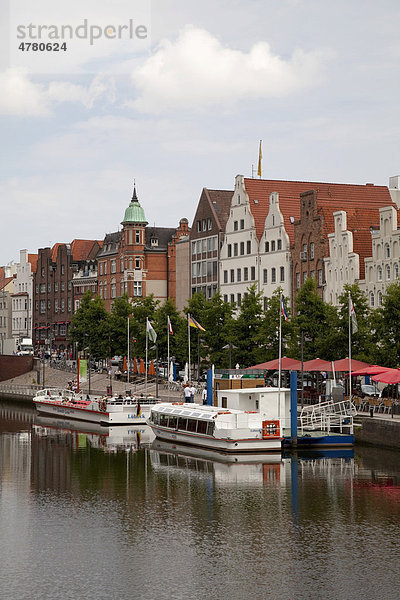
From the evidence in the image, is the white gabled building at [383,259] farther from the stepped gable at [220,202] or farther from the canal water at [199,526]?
the stepped gable at [220,202]

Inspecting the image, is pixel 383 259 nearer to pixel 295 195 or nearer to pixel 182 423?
pixel 295 195

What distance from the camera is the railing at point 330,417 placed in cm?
6225

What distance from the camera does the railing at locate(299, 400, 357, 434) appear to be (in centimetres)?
6225

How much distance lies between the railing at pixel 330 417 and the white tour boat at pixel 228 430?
4.63 m

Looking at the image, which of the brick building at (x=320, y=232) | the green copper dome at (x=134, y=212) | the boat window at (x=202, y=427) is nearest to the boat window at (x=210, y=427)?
the boat window at (x=202, y=427)

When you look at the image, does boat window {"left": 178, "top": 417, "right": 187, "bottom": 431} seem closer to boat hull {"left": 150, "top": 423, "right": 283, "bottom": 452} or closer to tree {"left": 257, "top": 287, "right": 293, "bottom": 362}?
boat hull {"left": 150, "top": 423, "right": 283, "bottom": 452}

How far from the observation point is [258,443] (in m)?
57.8

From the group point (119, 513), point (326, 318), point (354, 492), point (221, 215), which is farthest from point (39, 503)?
point (221, 215)

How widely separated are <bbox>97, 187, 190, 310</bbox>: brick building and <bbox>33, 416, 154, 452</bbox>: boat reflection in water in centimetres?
6452

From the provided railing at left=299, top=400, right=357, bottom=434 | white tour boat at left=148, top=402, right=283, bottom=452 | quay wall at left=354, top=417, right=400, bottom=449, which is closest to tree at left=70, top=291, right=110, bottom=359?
railing at left=299, top=400, right=357, bottom=434

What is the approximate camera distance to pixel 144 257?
156750 mm

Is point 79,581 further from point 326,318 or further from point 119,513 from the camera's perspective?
point 326,318

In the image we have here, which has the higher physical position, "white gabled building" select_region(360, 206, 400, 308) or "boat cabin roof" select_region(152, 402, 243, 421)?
"white gabled building" select_region(360, 206, 400, 308)

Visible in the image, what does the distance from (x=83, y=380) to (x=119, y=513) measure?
235ft
